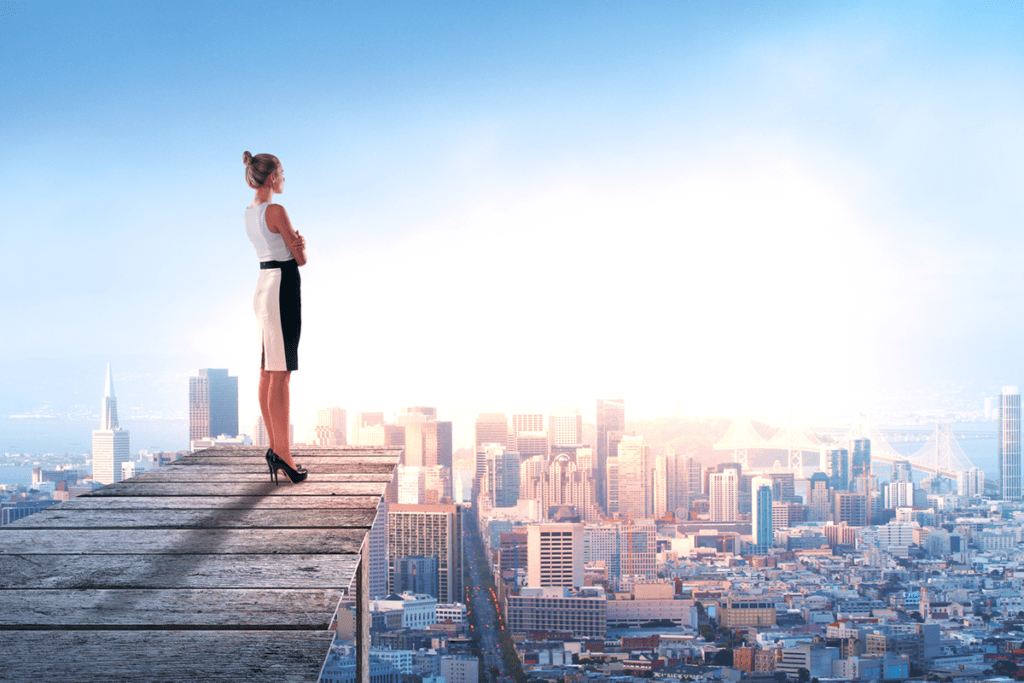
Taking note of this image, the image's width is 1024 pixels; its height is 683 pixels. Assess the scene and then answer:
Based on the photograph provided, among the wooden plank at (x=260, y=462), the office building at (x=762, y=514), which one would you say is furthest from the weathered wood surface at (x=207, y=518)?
the office building at (x=762, y=514)

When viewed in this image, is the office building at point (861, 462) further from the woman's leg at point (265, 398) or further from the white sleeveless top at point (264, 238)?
the white sleeveless top at point (264, 238)

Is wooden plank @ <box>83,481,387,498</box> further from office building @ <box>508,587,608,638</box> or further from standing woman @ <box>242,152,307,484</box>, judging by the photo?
office building @ <box>508,587,608,638</box>

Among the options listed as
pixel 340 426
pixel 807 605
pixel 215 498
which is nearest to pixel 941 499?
pixel 807 605

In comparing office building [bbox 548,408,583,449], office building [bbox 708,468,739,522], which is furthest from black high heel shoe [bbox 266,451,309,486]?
office building [bbox 548,408,583,449]

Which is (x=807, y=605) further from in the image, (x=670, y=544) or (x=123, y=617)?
(x=123, y=617)

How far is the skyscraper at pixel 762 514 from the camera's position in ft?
103

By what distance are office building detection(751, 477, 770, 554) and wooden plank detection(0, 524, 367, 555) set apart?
31626 millimetres

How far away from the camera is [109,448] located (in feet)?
93.5

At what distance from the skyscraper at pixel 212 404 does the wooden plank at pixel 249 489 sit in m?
33.0

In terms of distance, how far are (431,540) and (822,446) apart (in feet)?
74.1

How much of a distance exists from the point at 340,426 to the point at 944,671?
27.0m

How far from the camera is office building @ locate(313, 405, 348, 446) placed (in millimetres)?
35406

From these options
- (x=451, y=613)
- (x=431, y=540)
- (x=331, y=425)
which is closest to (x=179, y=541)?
(x=451, y=613)

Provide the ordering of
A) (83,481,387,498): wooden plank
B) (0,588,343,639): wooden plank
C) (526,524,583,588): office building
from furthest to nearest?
(526,524,583,588): office building, (83,481,387,498): wooden plank, (0,588,343,639): wooden plank
